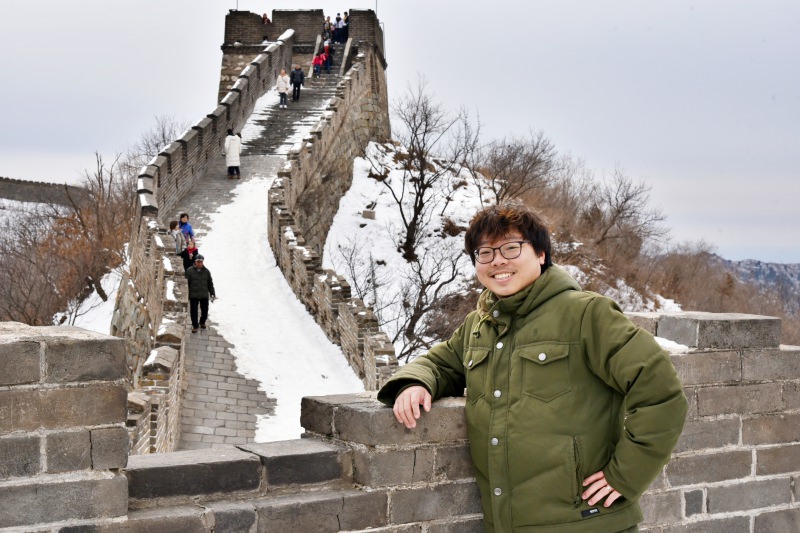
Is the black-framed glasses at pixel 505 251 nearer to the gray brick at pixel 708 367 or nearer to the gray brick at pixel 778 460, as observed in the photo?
the gray brick at pixel 708 367

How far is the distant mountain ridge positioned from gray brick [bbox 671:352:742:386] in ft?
177

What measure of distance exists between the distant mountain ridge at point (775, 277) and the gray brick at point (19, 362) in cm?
5657

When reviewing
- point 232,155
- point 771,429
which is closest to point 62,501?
point 771,429

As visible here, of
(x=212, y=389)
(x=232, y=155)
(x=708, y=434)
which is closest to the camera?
(x=708, y=434)

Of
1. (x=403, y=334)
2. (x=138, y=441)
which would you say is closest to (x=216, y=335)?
(x=138, y=441)

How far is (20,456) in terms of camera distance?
335 centimetres

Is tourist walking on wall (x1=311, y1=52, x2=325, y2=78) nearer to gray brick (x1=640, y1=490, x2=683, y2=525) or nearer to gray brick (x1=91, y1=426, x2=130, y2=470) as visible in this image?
gray brick (x1=640, y1=490, x2=683, y2=525)

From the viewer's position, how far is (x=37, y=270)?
108 ft

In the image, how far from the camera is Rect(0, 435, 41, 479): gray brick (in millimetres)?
3324

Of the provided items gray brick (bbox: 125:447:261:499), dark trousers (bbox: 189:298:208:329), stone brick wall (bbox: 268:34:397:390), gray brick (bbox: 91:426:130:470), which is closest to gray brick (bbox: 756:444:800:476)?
gray brick (bbox: 125:447:261:499)

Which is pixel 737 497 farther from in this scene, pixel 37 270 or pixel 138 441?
pixel 37 270

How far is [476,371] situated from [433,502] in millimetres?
663

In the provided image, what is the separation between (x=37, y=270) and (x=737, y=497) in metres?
31.2

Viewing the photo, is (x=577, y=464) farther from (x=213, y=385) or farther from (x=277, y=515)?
(x=213, y=385)
